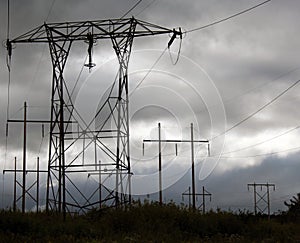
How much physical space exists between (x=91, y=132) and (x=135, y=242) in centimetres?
793

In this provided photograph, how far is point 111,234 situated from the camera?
85.6ft

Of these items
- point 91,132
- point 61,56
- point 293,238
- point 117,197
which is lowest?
point 293,238

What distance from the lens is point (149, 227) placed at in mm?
29328

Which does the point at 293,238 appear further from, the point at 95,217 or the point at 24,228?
the point at 24,228

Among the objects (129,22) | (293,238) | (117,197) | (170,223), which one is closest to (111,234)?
(117,197)

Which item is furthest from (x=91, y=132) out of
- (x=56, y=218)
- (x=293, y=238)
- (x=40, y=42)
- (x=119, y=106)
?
(x=293, y=238)

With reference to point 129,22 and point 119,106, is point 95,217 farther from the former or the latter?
point 129,22

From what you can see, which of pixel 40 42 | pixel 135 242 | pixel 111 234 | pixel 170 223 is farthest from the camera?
pixel 40 42

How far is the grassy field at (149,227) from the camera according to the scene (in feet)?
83.6

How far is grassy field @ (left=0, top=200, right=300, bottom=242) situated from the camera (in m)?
25.5

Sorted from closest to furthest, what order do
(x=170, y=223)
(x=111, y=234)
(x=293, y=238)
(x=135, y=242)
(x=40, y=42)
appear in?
(x=135, y=242) → (x=111, y=234) → (x=293, y=238) → (x=170, y=223) → (x=40, y=42)

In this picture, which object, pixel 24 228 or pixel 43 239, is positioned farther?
pixel 24 228

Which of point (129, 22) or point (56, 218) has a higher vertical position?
point (129, 22)

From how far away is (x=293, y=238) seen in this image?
2866 cm
